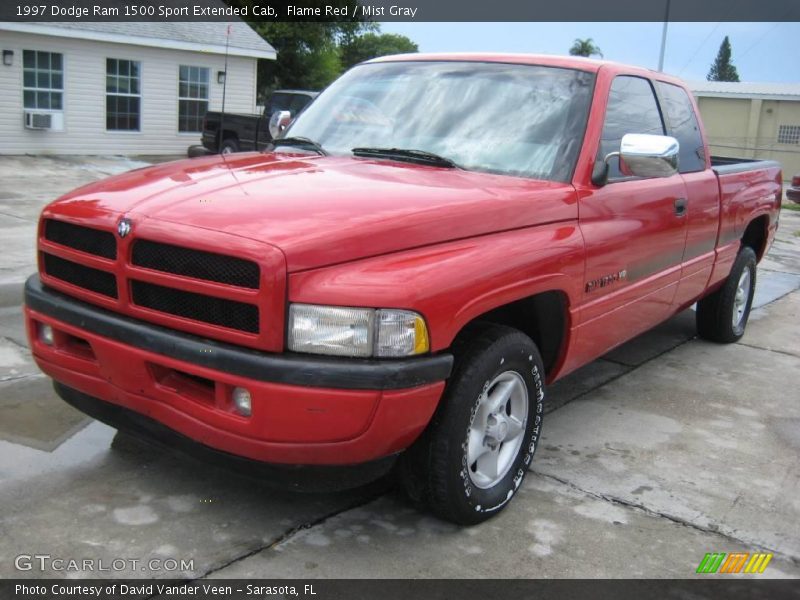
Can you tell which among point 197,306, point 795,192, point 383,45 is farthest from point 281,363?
point 383,45

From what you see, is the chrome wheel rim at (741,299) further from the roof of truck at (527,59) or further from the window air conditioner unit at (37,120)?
the window air conditioner unit at (37,120)

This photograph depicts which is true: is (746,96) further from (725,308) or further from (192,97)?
(725,308)

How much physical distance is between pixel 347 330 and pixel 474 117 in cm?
172

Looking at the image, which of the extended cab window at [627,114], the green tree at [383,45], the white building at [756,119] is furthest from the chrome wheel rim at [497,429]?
the green tree at [383,45]

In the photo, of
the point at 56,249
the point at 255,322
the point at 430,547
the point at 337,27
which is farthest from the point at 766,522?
the point at 337,27

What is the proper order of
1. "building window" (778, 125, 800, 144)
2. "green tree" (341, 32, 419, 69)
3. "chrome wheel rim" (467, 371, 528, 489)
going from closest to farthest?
"chrome wheel rim" (467, 371, 528, 489), "building window" (778, 125, 800, 144), "green tree" (341, 32, 419, 69)

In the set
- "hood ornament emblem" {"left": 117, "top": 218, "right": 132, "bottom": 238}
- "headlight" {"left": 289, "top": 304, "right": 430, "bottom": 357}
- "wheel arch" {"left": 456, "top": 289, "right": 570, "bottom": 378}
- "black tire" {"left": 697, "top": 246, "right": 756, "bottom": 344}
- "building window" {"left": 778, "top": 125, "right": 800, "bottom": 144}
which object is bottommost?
"black tire" {"left": 697, "top": 246, "right": 756, "bottom": 344}

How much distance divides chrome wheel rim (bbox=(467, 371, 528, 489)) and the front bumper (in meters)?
0.43

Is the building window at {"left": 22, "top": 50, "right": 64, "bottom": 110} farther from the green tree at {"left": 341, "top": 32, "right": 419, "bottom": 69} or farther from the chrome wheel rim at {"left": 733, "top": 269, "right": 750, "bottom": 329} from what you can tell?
the green tree at {"left": 341, "top": 32, "right": 419, "bottom": 69}

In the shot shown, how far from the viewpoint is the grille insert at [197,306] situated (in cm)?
274

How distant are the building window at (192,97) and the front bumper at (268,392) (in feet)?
62.2

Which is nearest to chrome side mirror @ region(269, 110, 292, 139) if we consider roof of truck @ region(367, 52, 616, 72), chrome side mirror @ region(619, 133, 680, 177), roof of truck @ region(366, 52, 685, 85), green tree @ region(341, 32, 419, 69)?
roof of truck @ region(366, 52, 685, 85)

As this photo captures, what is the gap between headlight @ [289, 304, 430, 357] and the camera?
2.70 metres

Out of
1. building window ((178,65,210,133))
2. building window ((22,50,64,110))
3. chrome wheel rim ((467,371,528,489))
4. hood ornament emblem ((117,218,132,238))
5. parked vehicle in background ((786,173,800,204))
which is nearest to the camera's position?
hood ornament emblem ((117,218,132,238))
